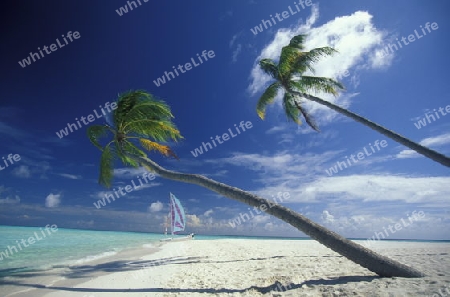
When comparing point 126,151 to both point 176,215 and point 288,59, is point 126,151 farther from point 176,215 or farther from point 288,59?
point 176,215

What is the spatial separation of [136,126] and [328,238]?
7777mm

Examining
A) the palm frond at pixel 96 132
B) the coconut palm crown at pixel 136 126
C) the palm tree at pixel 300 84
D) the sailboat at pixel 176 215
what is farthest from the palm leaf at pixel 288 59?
the sailboat at pixel 176 215

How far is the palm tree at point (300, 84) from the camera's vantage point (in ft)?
30.9

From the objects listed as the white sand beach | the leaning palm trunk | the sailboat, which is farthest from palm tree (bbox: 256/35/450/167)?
the sailboat

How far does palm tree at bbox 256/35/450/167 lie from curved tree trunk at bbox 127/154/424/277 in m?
5.27

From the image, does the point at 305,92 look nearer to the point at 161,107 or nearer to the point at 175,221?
the point at 161,107

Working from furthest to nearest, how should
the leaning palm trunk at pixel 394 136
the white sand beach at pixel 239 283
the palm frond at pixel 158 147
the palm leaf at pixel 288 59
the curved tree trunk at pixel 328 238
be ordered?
the palm leaf at pixel 288 59 < the palm frond at pixel 158 147 < the leaning palm trunk at pixel 394 136 < the curved tree trunk at pixel 328 238 < the white sand beach at pixel 239 283

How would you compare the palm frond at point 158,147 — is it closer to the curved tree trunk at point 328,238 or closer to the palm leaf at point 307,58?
the curved tree trunk at point 328,238

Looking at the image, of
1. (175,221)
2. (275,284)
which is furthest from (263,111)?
(175,221)

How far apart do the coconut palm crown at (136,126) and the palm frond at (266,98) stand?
192 inches

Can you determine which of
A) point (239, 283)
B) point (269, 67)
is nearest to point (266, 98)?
point (269, 67)

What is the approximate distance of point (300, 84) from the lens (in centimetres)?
1134

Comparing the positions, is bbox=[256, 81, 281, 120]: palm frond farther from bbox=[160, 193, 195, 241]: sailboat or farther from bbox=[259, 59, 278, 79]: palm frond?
bbox=[160, 193, 195, 241]: sailboat

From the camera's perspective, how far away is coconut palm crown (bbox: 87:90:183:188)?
375 inches
